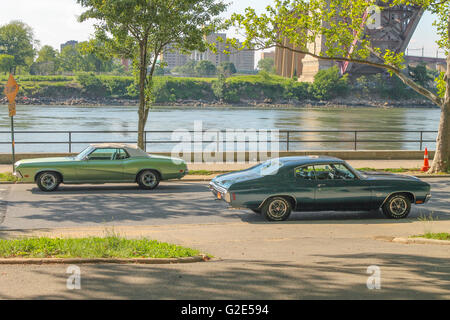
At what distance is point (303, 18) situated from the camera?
18484 millimetres

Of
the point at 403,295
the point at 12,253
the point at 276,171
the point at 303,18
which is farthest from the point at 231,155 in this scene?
the point at 403,295

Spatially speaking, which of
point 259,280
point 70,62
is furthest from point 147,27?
point 70,62

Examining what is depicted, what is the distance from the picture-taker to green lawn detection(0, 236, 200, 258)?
7.18 m

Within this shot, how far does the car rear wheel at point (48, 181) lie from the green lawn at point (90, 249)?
657 cm

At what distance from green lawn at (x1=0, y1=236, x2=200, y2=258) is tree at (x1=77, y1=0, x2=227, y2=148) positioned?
1128cm

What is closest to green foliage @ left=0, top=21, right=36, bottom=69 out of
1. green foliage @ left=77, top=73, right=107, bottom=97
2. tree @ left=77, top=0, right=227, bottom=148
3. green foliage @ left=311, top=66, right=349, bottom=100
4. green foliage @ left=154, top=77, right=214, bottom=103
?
green foliage @ left=77, top=73, right=107, bottom=97

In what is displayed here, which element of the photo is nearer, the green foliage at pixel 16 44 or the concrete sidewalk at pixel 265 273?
the concrete sidewalk at pixel 265 273

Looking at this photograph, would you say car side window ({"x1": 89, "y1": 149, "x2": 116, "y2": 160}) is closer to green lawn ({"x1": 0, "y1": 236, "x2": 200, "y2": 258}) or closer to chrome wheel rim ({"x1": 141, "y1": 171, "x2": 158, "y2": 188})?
chrome wheel rim ({"x1": 141, "y1": 171, "x2": 158, "y2": 188})

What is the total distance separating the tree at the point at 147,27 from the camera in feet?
58.7

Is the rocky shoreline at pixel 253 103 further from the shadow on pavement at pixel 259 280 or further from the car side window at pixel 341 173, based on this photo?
the shadow on pavement at pixel 259 280

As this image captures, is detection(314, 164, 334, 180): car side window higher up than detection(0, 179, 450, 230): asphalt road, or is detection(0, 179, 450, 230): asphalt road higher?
detection(314, 164, 334, 180): car side window

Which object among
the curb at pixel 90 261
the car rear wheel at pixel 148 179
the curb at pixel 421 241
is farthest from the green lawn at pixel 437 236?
the car rear wheel at pixel 148 179

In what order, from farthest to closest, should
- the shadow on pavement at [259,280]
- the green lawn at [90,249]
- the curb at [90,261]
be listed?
the green lawn at [90,249] < the curb at [90,261] < the shadow on pavement at [259,280]

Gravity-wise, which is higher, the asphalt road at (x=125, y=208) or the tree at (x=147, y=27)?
the tree at (x=147, y=27)
